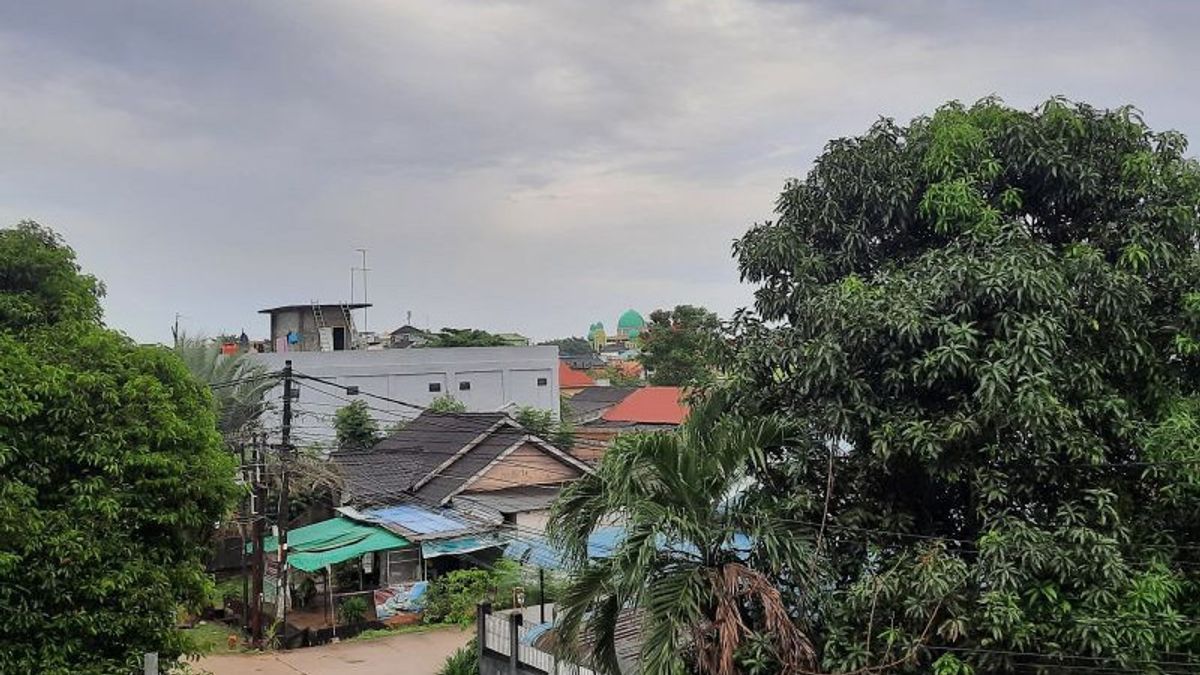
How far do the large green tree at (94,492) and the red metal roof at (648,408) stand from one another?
35079 millimetres

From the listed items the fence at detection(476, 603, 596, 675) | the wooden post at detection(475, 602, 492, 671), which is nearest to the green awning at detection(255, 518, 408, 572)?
the wooden post at detection(475, 602, 492, 671)

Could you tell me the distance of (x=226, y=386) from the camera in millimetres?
28109

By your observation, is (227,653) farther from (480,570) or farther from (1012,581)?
(1012,581)

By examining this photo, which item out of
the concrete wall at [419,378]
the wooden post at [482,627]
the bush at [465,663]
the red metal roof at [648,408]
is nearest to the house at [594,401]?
the red metal roof at [648,408]

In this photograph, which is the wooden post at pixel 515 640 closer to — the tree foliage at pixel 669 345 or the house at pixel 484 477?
the house at pixel 484 477

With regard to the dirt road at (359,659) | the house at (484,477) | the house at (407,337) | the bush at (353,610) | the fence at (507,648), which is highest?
the house at (407,337)

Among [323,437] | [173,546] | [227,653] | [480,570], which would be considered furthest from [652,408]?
[173,546]

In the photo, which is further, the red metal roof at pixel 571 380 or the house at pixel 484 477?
the red metal roof at pixel 571 380

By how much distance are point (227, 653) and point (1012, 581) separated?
17.1m

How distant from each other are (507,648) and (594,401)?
42184 millimetres

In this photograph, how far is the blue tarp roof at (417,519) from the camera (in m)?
22.7

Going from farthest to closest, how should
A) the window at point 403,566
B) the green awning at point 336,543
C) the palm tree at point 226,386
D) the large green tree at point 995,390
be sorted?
the palm tree at point 226,386, the window at point 403,566, the green awning at point 336,543, the large green tree at point 995,390

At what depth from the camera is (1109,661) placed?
7133mm

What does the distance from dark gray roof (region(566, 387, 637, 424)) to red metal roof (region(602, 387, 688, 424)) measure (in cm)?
376
